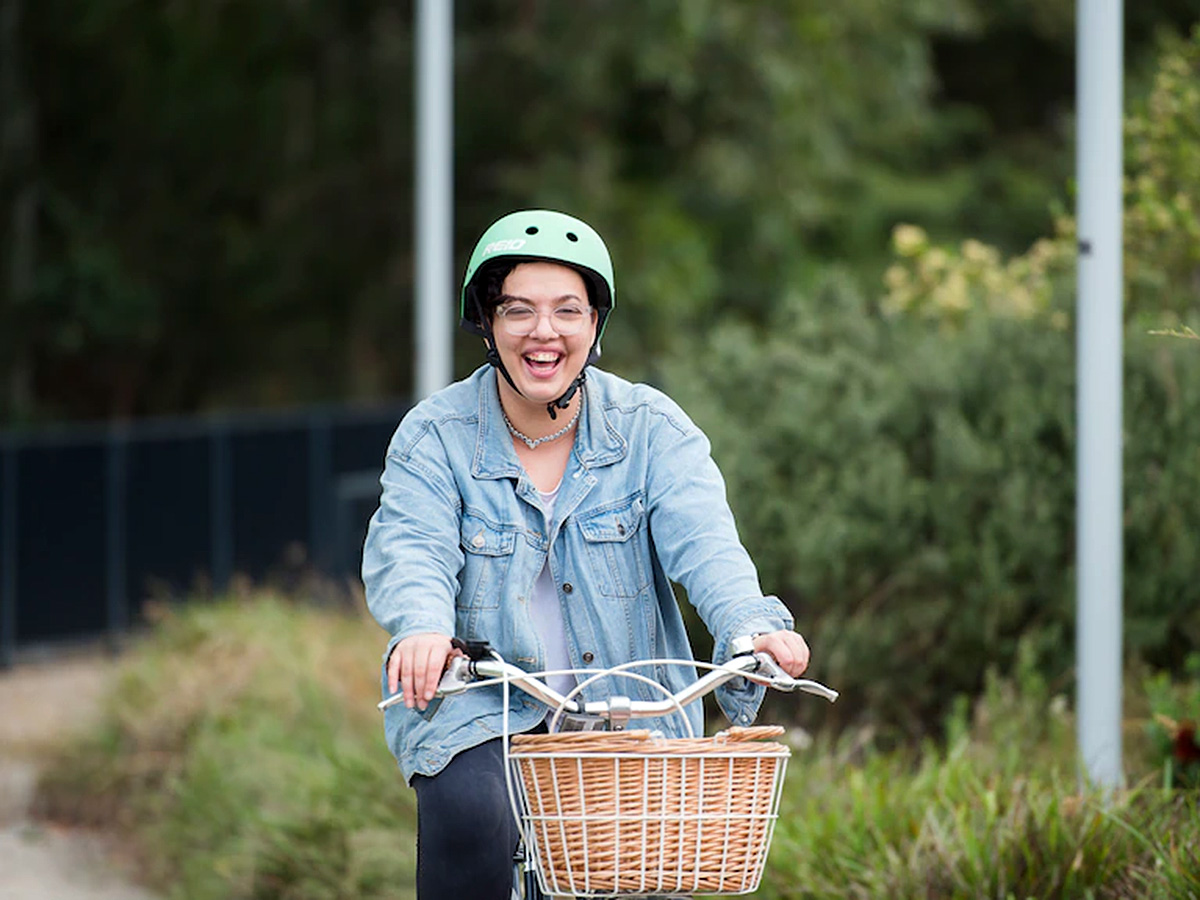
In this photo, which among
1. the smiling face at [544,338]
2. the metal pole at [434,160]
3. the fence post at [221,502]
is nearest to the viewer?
the smiling face at [544,338]

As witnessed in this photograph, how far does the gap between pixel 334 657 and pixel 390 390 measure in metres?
14.0

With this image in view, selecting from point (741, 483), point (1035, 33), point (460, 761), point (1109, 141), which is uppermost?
point (1035, 33)

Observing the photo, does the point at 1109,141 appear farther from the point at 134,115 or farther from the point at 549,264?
the point at 134,115

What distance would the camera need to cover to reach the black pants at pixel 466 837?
315 centimetres

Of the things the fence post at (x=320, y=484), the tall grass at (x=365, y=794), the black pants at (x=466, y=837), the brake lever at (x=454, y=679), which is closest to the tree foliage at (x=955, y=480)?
the tall grass at (x=365, y=794)

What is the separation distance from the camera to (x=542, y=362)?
341cm

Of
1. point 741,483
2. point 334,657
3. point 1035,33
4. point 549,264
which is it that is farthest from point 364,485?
point 1035,33

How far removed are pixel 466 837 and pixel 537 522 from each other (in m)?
0.61

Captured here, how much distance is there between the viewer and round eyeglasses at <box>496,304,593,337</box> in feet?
11.1

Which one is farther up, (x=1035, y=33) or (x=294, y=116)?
(x=1035, y=33)

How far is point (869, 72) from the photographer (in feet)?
61.9

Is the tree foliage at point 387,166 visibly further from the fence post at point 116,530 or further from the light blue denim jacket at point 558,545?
the light blue denim jacket at point 558,545

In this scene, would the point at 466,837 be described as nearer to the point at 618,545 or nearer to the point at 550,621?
the point at 550,621

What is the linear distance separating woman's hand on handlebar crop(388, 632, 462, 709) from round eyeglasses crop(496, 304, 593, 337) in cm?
64
